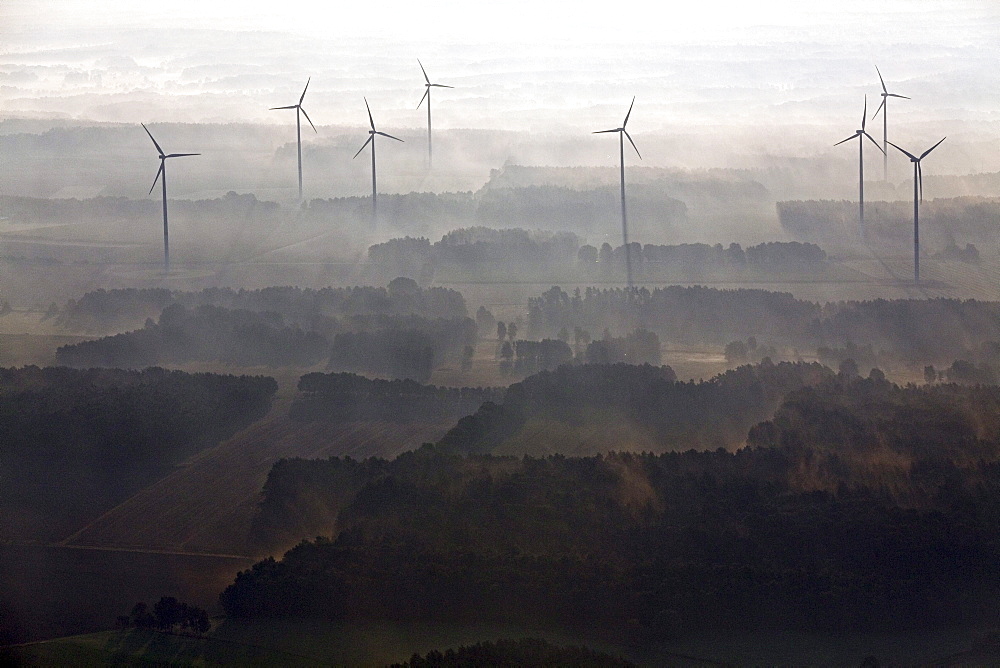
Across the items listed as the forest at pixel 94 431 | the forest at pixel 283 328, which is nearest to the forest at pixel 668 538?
the forest at pixel 94 431

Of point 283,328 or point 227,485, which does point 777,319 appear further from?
point 227,485

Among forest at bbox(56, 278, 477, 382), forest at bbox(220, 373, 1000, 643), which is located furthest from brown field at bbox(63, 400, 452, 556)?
forest at bbox(56, 278, 477, 382)

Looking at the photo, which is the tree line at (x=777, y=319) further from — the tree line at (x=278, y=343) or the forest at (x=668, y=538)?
the forest at (x=668, y=538)

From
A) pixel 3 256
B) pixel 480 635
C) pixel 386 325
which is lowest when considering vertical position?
pixel 480 635

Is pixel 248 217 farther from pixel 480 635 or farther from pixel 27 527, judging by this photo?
pixel 480 635

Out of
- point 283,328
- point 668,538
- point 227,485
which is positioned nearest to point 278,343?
point 283,328

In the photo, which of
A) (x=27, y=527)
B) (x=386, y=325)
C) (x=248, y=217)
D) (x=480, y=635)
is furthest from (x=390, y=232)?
(x=480, y=635)
